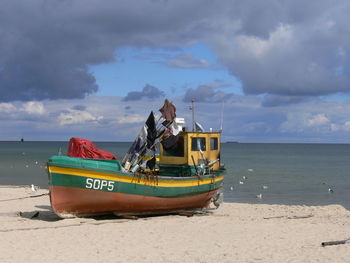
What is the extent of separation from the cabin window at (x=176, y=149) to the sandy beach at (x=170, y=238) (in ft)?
8.99

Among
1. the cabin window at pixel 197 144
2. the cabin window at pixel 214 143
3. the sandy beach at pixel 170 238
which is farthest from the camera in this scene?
the cabin window at pixel 214 143

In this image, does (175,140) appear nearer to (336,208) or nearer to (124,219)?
(124,219)

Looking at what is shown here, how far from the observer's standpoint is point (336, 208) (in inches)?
962

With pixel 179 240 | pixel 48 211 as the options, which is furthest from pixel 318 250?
pixel 48 211

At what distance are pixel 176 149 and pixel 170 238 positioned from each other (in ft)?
20.7

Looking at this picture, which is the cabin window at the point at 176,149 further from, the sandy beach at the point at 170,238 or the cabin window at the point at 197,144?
the sandy beach at the point at 170,238

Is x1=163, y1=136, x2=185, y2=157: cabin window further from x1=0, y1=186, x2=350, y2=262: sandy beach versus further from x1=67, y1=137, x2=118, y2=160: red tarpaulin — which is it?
x1=67, y1=137, x2=118, y2=160: red tarpaulin

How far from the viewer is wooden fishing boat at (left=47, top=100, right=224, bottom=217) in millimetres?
15922

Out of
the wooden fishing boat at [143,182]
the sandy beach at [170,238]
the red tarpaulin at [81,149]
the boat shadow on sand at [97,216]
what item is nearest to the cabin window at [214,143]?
the wooden fishing boat at [143,182]

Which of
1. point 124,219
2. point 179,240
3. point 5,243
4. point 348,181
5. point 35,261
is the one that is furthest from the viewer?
point 348,181

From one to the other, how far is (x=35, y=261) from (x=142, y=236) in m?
3.93

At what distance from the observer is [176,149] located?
2009 cm

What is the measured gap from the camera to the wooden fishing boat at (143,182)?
15922 millimetres

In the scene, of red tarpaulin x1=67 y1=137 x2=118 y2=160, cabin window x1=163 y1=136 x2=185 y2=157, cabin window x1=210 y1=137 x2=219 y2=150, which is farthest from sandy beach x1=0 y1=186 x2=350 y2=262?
cabin window x1=210 y1=137 x2=219 y2=150
